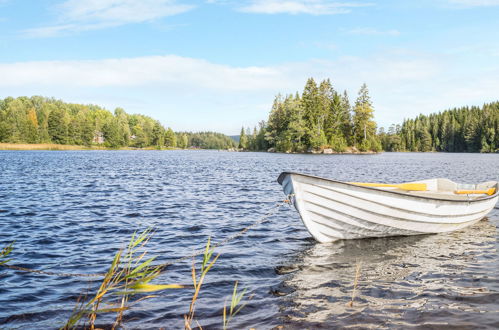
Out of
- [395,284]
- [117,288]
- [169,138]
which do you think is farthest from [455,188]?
[169,138]

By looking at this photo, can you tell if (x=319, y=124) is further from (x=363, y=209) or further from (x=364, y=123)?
(x=363, y=209)

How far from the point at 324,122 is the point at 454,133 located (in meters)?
73.1

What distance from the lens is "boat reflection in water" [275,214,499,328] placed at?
5.44 m

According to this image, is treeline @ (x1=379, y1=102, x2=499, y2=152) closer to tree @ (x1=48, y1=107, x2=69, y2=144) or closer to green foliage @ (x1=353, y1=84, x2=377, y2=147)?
green foliage @ (x1=353, y1=84, x2=377, y2=147)

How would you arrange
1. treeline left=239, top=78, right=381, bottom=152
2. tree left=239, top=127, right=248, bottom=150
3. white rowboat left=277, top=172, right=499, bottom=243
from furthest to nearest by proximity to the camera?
tree left=239, top=127, right=248, bottom=150
treeline left=239, top=78, right=381, bottom=152
white rowboat left=277, top=172, right=499, bottom=243

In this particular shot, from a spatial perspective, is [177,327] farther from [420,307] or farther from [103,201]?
[103,201]

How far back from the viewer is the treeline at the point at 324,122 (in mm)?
91312

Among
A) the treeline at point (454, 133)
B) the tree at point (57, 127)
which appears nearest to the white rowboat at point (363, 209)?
the tree at point (57, 127)

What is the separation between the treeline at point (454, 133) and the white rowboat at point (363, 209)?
439ft

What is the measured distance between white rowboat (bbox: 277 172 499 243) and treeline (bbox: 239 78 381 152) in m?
80.9

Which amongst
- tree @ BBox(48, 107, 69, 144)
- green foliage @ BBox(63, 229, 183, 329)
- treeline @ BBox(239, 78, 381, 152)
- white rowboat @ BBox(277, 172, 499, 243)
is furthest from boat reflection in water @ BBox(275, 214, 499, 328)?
tree @ BBox(48, 107, 69, 144)

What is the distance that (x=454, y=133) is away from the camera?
139m

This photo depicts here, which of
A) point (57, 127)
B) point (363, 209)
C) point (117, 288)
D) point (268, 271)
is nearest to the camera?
point (117, 288)

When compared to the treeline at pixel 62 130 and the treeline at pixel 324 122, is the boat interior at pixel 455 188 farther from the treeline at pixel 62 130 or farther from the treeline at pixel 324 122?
the treeline at pixel 62 130
